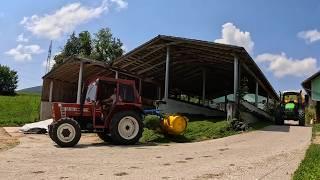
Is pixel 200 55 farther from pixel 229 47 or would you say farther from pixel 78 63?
pixel 78 63

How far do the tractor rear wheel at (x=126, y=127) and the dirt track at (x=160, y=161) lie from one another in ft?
2.90

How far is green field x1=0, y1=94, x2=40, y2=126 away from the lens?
3083cm

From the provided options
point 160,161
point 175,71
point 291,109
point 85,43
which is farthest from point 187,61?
point 85,43

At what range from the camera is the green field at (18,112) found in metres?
30.8

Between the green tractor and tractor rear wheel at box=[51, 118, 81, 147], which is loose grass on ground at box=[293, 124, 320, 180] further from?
the green tractor

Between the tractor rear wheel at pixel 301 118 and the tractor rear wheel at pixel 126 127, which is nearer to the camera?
the tractor rear wheel at pixel 126 127

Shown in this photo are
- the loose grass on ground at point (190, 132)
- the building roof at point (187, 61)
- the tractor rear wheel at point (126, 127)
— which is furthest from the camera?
the building roof at point (187, 61)

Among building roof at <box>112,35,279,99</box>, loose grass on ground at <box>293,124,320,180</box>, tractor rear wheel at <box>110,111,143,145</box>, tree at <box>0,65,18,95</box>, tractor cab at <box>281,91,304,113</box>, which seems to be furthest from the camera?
tree at <box>0,65,18,95</box>

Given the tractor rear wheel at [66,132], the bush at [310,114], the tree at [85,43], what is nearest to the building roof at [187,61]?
the bush at [310,114]

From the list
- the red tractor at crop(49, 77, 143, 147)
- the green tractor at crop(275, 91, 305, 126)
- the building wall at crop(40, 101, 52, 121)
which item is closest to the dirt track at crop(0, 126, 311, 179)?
the red tractor at crop(49, 77, 143, 147)

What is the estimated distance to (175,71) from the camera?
113ft

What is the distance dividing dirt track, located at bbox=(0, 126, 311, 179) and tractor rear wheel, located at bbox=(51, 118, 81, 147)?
0.44 metres

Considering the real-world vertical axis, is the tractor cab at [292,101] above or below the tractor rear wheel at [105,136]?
above

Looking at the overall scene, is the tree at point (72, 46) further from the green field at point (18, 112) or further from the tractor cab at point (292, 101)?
the tractor cab at point (292, 101)
